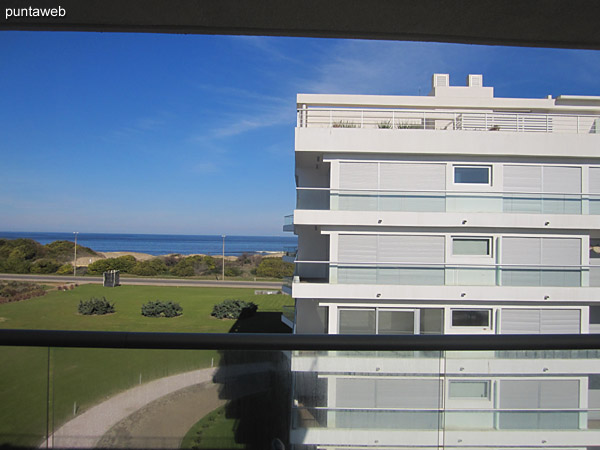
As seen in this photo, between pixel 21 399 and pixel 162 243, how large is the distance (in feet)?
212

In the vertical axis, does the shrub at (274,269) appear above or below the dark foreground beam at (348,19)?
below

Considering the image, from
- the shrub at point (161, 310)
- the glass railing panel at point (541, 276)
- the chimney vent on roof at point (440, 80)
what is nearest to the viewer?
the glass railing panel at point (541, 276)

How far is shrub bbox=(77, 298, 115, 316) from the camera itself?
18.2 metres

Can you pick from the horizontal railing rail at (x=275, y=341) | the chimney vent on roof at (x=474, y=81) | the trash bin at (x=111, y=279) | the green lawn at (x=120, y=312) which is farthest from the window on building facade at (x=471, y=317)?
the trash bin at (x=111, y=279)

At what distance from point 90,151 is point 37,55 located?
74.4 feet

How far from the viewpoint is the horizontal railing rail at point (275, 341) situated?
1042 mm

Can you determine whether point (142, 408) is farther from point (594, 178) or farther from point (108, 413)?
point (594, 178)

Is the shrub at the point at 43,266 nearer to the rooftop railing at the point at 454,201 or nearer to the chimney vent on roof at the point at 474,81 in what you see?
Answer: the rooftop railing at the point at 454,201

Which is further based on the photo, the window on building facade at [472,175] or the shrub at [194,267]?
the shrub at [194,267]

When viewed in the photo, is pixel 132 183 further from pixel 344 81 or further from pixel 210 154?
pixel 344 81

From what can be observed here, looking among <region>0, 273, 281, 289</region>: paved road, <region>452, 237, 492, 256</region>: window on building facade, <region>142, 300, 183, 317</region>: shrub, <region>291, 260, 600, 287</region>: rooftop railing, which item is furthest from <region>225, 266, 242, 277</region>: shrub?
<region>452, 237, 492, 256</region>: window on building facade

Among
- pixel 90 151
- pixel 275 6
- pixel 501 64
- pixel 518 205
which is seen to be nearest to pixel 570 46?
pixel 275 6

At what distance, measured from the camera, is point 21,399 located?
3.61 feet

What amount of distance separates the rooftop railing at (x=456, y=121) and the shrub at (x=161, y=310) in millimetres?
12341
